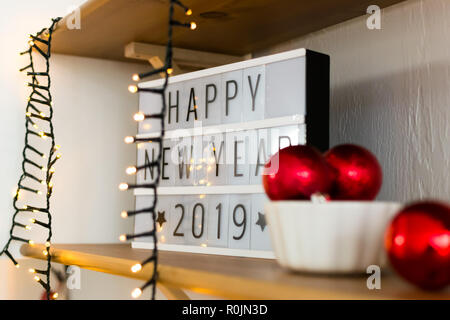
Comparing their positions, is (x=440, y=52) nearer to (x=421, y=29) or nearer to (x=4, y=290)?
(x=421, y=29)

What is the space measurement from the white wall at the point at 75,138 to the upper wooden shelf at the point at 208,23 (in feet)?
0.24

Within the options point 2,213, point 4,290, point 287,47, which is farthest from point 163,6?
point 4,290

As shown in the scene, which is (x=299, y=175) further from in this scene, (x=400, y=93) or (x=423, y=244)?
(x=400, y=93)

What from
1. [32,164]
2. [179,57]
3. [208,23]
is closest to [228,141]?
[208,23]

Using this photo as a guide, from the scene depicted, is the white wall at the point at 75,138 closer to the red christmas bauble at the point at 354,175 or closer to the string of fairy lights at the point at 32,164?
the string of fairy lights at the point at 32,164

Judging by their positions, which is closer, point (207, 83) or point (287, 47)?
point (207, 83)

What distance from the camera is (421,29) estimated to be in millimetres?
999

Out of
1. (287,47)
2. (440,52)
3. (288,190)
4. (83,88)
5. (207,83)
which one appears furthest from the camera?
(83,88)

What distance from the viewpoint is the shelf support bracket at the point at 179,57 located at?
1299mm

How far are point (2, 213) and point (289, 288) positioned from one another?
905mm

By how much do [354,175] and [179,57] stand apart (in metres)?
0.67

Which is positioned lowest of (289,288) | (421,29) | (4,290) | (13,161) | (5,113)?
(4,290)

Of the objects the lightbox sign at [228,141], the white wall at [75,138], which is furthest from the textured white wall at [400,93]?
the white wall at [75,138]

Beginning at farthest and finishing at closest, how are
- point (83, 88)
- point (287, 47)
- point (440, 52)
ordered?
point (83, 88) < point (287, 47) < point (440, 52)
